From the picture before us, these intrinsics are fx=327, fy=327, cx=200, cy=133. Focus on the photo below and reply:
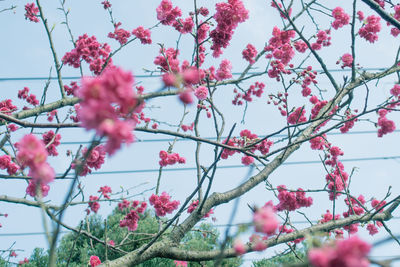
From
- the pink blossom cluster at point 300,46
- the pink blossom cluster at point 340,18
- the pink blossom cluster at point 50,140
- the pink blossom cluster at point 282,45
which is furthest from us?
the pink blossom cluster at point 300,46

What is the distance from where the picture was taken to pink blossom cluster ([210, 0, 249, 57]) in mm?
3082

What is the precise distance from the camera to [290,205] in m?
3.24

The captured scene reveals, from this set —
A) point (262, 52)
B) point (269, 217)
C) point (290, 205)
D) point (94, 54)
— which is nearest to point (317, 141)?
point (290, 205)

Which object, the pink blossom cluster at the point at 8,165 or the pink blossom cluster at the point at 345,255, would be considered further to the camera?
the pink blossom cluster at the point at 8,165

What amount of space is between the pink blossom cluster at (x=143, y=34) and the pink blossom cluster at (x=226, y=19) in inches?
72.3

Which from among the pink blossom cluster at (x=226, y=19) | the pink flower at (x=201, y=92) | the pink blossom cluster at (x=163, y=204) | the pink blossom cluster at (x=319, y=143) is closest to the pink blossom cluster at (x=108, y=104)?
the pink flower at (x=201, y=92)

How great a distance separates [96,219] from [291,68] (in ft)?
27.7

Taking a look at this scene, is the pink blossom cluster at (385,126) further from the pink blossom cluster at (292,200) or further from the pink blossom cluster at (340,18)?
the pink blossom cluster at (340,18)

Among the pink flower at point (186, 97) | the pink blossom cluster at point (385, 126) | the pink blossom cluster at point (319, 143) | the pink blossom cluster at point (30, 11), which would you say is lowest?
the pink flower at point (186, 97)

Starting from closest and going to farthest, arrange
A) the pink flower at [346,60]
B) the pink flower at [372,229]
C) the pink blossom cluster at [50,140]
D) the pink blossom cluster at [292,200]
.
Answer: the pink blossom cluster at [292,200]
the pink blossom cluster at [50,140]
the pink flower at [346,60]
the pink flower at [372,229]

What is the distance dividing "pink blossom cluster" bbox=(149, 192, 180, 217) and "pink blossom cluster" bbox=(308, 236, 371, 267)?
129 inches

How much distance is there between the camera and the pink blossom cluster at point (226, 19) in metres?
3.08

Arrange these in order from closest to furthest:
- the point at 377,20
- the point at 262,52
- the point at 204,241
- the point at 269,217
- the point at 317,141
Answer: the point at 269,217 < the point at 317,141 < the point at 377,20 < the point at 262,52 < the point at 204,241

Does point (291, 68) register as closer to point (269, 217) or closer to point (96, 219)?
point (269, 217)
